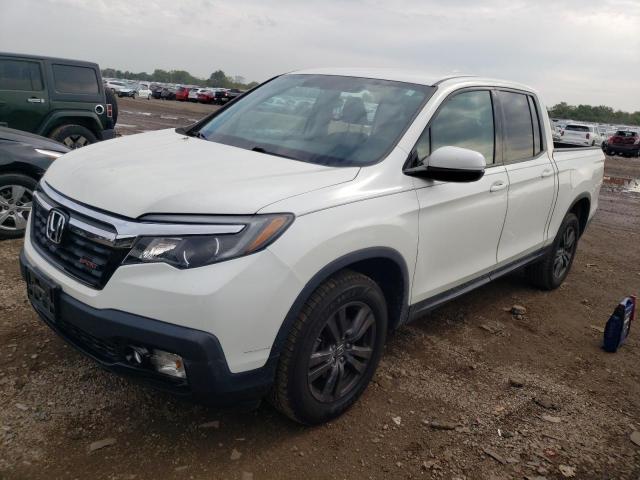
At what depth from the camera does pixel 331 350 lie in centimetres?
275

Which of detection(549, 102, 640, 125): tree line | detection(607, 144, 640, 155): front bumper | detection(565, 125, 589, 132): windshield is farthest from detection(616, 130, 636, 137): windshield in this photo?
detection(549, 102, 640, 125): tree line

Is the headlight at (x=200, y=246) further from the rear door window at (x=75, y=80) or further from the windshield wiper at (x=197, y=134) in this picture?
the rear door window at (x=75, y=80)

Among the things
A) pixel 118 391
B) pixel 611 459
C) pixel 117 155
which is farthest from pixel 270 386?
pixel 611 459

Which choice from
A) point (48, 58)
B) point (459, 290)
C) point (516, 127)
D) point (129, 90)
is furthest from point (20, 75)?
point (129, 90)

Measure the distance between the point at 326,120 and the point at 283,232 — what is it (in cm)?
122

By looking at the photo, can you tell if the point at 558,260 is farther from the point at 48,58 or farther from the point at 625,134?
A: the point at 625,134

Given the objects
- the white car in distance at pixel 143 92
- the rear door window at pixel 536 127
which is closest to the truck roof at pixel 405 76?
the rear door window at pixel 536 127

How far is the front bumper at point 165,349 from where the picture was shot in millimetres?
2182

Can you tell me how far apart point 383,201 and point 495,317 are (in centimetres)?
228

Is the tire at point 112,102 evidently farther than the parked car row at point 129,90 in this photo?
No

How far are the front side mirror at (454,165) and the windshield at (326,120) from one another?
259 mm

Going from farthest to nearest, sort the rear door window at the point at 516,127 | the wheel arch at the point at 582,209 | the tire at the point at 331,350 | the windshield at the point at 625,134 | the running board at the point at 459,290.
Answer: the windshield at the point at 625,134 → the wheel arch at the point at 582,209 → the rear door window at the point at 516,127 → the running board at the point at 459,290 → the tire at the point at 331,350

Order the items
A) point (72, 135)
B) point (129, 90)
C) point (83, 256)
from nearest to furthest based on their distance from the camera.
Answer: point (83, 256), point (72, 135), point (129, 90)

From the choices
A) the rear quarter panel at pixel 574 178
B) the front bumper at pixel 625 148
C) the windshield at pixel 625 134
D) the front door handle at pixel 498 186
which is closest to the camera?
the front door handle at pixel 498 186
